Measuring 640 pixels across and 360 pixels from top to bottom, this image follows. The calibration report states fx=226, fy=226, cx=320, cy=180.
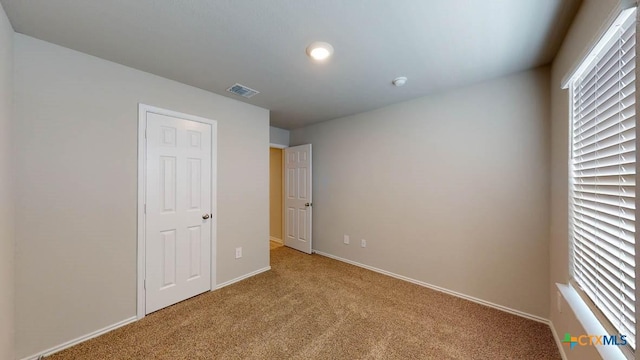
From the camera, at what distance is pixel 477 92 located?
2.38 m

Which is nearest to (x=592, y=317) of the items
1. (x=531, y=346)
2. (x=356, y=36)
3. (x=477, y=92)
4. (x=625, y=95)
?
(x=531, y=346)

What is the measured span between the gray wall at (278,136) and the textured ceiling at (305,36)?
5.71 ft

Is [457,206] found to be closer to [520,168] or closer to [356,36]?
[520,168]

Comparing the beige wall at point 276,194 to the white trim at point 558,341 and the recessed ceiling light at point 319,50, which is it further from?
the white trim at point 558,341

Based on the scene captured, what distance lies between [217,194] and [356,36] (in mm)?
2185

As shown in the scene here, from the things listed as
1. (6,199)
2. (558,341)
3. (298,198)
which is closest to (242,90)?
(6,199)

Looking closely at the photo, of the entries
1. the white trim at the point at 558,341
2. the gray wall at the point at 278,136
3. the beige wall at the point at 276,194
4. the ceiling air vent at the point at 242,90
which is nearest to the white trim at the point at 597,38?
the white trim at the point at 558,341

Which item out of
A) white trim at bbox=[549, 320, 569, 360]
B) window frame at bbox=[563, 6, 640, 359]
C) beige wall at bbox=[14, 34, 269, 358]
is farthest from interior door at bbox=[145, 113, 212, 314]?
white trim at bbox=[549, 320, 569, 360]

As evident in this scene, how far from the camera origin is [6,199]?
1432 millimetres

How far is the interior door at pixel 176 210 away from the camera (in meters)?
2.20

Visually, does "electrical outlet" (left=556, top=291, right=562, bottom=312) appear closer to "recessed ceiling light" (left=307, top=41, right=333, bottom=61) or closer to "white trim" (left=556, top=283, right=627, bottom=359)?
"white trim" (left=556, top=283, right=627, bottom=359)

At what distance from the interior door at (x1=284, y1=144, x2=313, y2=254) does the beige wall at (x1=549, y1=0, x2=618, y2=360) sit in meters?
2.96

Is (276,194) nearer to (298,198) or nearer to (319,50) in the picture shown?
(298,198)

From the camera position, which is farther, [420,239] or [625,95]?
[420,239]
